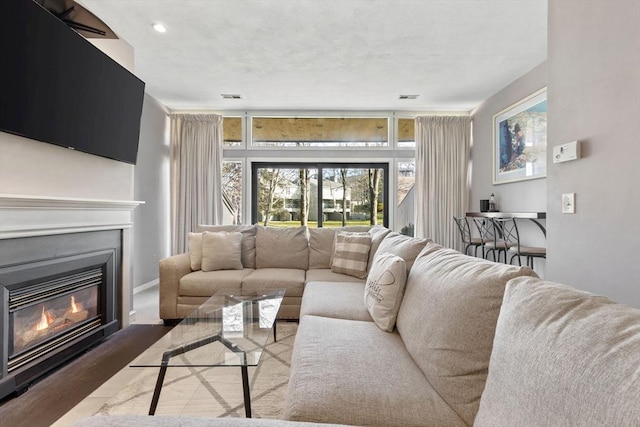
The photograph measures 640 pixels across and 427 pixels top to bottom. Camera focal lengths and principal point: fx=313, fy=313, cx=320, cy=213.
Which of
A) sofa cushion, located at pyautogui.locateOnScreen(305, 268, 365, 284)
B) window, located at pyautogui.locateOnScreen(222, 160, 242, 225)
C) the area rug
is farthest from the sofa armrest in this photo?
window, located at pyautogui.locateOnScreen(222, 160, 242, 225)

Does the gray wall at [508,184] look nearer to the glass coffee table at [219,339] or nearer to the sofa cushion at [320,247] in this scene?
the sofa cushion at [320,247]

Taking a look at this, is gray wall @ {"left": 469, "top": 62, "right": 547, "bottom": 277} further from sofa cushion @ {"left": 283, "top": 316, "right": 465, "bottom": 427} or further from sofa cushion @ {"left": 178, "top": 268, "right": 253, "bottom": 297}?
sofa cushion @ {"left": 178, "top": 268, "right": 253, "bottom": 297}

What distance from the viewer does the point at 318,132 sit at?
517cm

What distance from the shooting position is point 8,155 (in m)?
1.79

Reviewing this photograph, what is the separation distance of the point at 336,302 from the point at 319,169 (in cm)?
347

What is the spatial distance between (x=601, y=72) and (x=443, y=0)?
1475mm

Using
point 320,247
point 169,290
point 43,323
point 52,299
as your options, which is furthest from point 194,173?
point 43,323

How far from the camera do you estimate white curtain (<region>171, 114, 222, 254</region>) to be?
4.89m

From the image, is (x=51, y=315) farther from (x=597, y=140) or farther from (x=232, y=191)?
(x=597, y=140)

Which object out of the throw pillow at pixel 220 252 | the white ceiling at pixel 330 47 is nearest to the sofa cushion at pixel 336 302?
the throw pillow at pixel 220 252

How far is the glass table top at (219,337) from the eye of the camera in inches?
56.8

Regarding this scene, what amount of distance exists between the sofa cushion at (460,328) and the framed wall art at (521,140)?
9.42 ft

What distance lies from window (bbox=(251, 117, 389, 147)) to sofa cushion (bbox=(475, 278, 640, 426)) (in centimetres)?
456

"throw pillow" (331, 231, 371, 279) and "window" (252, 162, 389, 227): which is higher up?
"window" (252, 162, 389, 227)
